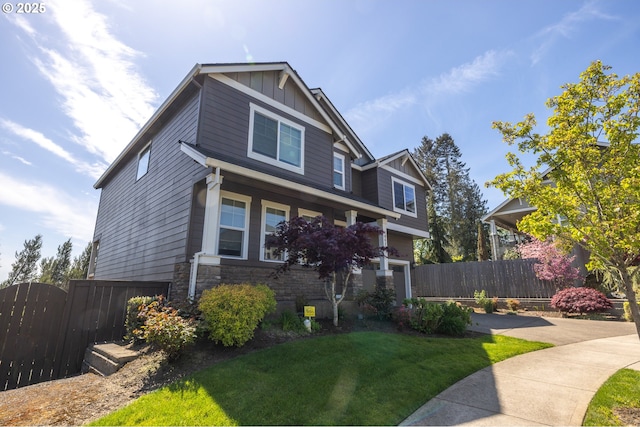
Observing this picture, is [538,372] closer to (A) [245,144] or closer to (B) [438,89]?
(A) [245,144]

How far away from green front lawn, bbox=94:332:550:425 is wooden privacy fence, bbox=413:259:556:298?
1072 centimetres

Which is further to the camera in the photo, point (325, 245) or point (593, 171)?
point (325, 245)

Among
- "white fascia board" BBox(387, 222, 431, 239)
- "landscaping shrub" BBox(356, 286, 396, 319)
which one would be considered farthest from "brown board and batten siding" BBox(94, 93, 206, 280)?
"white fascia board" BBox(387, 222, 431, 239)

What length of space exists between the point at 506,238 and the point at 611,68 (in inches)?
1616

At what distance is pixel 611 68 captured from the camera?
16.7 feet

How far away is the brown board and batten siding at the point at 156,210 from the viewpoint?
29.6 ft

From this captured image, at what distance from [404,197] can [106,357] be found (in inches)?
560

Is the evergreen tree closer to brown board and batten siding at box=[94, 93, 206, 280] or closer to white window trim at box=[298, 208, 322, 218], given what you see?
white window trim at box=[298, 208, 322, 218]

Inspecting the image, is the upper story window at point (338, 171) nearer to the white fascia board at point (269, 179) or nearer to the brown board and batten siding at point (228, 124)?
the brown board and batten siding at point (228, 124)

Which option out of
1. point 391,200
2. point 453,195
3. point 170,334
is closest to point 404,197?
point 391,200

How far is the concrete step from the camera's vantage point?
5.61 m

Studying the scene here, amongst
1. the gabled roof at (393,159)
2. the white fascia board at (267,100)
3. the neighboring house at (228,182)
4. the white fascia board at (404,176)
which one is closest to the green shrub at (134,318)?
the neighboring house at (228,182)

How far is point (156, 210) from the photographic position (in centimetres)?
1057

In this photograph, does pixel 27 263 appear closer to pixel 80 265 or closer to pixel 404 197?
pixel 80 265
